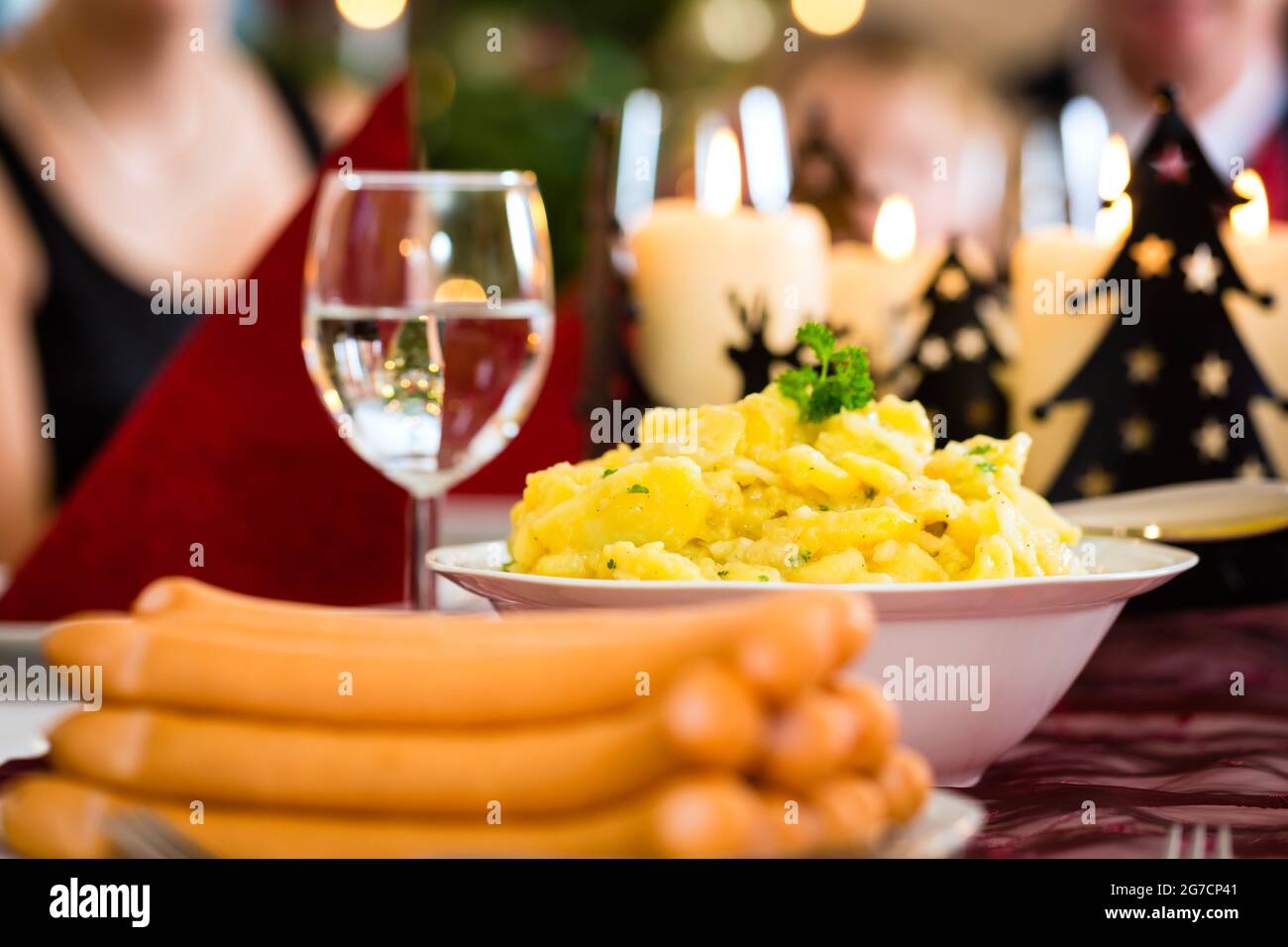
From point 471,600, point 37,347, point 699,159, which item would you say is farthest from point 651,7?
point 471,600

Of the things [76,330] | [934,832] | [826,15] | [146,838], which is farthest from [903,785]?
[826,15]

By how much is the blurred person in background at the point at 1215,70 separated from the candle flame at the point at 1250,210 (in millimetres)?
1428

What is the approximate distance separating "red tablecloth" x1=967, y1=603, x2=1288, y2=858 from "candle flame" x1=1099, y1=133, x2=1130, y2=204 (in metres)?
0.40

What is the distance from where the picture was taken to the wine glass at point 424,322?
1.08 meters

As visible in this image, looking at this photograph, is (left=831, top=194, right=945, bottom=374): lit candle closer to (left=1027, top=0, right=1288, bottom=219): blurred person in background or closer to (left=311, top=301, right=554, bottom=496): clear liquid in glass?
(left=311, top=301, right=554, bottom=496): clear liquid in glass

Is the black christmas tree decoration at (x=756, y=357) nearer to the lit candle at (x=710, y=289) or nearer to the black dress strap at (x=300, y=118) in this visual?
the lit candle at (x=710, y=289)

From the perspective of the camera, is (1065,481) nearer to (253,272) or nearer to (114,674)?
(253,272)

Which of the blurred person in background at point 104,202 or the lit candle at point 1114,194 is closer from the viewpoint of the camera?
the lit candle at point 1114,194

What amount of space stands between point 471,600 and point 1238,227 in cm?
83

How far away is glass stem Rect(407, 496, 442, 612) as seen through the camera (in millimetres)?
1040

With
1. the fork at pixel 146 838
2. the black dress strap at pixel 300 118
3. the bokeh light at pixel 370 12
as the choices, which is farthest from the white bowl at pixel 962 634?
the bokeh light at pixel 370 12

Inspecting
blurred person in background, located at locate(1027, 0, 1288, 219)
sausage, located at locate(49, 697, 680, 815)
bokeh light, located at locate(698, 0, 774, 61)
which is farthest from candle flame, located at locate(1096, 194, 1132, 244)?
bokeh light, located at locate(698, 0, 774, 61)

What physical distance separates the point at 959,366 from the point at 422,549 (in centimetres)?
56

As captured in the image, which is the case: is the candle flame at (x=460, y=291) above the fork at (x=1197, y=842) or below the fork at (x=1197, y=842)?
A: above
